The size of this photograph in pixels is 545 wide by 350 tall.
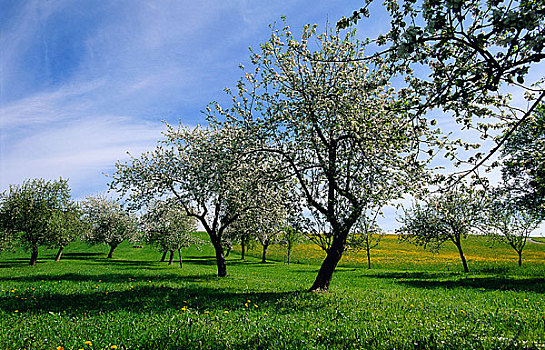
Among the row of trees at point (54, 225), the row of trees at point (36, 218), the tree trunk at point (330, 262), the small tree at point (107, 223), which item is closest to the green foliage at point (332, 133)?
the tree trunk at point (330, 262)

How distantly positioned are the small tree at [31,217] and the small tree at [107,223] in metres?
19.1

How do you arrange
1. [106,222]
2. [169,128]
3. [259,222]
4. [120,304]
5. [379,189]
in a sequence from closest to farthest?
[120,304], [379,189], [259,222], [169,128], [106,222]

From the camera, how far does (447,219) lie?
114ft

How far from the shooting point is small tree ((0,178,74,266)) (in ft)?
141

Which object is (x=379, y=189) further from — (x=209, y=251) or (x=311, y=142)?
(x=209, y=251)

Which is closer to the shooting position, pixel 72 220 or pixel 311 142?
pixel 311 142

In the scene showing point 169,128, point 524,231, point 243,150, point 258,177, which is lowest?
point 524,231

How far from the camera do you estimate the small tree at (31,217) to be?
141 ft

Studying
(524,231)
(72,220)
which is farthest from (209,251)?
(524,231)

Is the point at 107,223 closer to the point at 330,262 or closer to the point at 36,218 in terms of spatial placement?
the point at 36,218

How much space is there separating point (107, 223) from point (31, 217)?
23.9 meters

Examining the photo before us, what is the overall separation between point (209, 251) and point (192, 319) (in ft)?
245

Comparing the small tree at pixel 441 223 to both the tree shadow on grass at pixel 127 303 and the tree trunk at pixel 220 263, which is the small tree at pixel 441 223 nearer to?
the tree trunk at pixel 220 263

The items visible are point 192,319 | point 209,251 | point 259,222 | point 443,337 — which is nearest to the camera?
point 443,337
